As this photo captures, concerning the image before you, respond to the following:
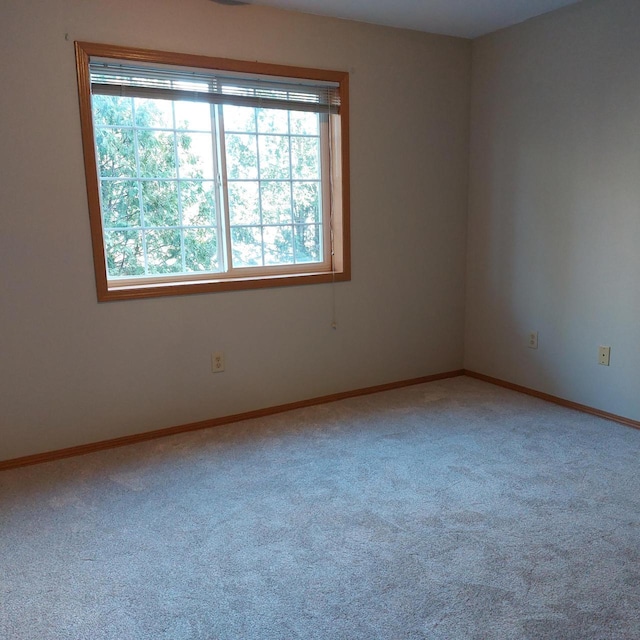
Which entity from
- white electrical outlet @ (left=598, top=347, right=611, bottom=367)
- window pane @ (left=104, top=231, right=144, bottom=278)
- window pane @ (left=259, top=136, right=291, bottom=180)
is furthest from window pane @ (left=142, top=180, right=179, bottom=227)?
white electrical outlet @ (left=598, top=347, right=611, bottom=367)

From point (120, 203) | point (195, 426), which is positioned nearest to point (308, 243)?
point (120, 203)

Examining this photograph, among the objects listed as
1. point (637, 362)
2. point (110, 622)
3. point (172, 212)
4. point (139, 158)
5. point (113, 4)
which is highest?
point (113, 4)

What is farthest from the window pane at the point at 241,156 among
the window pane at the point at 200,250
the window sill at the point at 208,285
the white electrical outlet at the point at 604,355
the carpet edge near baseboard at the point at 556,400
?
the white electrical outlet at the point at 604,355

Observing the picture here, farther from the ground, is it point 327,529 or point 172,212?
point 172,212

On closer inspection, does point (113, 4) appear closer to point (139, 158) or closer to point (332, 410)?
point (139, 158)

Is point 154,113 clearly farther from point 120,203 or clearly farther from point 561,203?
point 561,203

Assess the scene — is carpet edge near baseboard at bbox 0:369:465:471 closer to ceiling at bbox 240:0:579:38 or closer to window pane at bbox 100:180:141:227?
window pane at bbox 100:180:141:227

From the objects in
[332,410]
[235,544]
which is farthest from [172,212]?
[235,544]

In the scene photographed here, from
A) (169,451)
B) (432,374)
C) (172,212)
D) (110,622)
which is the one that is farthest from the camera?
→ (432,374)

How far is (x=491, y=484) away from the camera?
246cm

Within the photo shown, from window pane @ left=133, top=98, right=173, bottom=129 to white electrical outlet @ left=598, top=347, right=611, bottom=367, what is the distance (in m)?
2.78

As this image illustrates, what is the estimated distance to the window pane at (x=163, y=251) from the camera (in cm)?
309

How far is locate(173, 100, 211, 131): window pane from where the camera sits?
3.04 m

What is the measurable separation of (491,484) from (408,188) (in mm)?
2095
